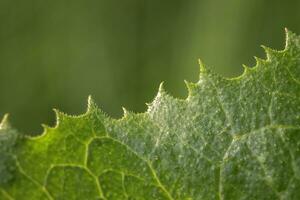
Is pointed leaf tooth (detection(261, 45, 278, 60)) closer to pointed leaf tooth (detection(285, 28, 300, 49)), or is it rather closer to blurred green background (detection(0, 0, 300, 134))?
pointed leaf tooth (detection(285, 28, 300, 49))

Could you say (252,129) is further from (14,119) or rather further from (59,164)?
(14,119)

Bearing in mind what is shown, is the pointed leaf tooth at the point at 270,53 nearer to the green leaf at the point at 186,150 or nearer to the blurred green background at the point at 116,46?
the green leaf at the point at 186,150

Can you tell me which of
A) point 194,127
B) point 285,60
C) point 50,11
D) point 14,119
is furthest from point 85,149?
point 50,11

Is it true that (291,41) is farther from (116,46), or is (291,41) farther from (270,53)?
(116,46)

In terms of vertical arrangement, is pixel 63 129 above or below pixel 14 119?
below

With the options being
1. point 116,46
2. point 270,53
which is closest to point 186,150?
point 270,53

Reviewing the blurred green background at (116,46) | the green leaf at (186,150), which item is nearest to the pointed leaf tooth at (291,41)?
the green leaf at (186,150)

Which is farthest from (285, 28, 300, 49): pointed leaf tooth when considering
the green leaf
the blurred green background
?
→ the blurred green background
